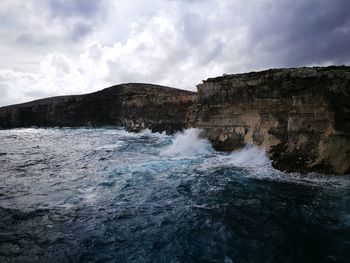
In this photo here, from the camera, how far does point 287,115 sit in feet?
64.3

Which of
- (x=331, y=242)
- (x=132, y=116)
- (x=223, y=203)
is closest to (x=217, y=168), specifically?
(x=223, y=203)

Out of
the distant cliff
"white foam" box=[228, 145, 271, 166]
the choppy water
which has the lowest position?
the choppy water

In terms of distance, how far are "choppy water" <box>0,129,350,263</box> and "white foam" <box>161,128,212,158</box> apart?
5.72 meters

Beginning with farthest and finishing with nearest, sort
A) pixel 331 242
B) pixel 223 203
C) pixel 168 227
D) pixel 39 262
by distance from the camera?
pixel 223 203
pixel 168 227
pixel 331 242
pixel 39 262

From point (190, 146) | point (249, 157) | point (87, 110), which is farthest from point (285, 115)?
point (87, 110)

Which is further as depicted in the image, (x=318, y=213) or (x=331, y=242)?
(x=318, y=213)

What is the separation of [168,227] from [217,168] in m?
8.62

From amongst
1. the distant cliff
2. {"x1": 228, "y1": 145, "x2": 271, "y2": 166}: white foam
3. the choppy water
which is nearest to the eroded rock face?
the distant cliff

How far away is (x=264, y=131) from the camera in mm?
21078

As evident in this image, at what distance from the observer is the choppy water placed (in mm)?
8797

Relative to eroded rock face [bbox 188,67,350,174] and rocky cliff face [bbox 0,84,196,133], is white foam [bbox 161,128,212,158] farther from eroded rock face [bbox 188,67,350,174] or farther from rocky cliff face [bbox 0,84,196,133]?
rocky cliff face [bbox 0,84,196,133]

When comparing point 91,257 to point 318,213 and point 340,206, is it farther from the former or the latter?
point 340,206

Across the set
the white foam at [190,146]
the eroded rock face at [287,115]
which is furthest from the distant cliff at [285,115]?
the white foam at [190,146]

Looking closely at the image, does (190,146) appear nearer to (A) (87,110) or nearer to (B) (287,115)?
(B) (287,115)
